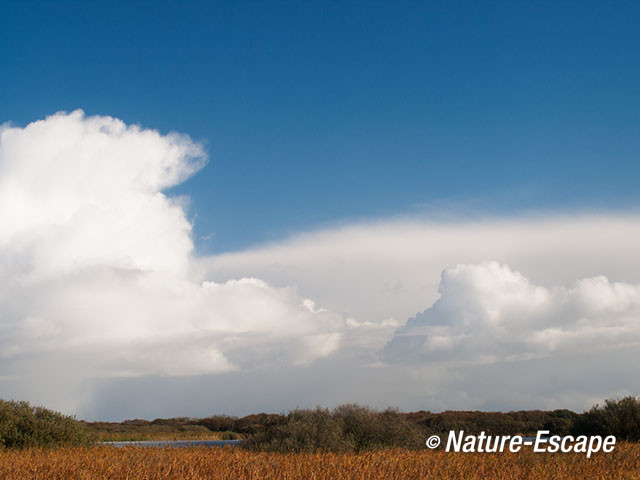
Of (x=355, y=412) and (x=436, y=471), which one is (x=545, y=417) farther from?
(x=436, y=471)

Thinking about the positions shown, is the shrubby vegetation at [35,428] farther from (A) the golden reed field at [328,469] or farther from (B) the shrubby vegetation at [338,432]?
(A) the golden reed field at [328,469]

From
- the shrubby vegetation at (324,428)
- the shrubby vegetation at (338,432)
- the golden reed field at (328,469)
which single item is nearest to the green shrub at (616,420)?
the shrubby vegetation at (324,428)

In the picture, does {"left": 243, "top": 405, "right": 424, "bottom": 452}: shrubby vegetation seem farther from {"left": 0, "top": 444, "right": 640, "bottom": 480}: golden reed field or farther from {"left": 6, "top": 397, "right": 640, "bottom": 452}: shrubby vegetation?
{"left": 0, "top": 444, "right": 640, "bottom": 480}: golden reed field

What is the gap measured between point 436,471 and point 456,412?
35.6 meters

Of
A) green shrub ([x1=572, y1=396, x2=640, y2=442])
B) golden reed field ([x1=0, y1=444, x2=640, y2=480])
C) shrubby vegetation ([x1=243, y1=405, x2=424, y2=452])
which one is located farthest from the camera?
green shrub ([x1=572, y1=396, x2=640, y2=442])

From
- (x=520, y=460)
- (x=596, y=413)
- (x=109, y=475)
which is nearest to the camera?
(x=109, y=475)

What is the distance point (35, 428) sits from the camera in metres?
22.9

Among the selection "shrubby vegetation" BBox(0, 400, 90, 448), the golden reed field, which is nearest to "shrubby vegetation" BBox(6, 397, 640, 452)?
"shrubby vegetation" BBox(0, 400, 90, 448)

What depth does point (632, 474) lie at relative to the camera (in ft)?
38.0

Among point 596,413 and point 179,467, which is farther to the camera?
point 596,413

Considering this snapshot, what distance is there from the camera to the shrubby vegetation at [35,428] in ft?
72.9

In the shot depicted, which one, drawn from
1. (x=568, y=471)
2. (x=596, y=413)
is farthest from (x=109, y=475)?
(x=596, y=413)

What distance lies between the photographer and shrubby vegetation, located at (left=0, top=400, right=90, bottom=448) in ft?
72.9

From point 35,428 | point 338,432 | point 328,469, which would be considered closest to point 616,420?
point 338,432
